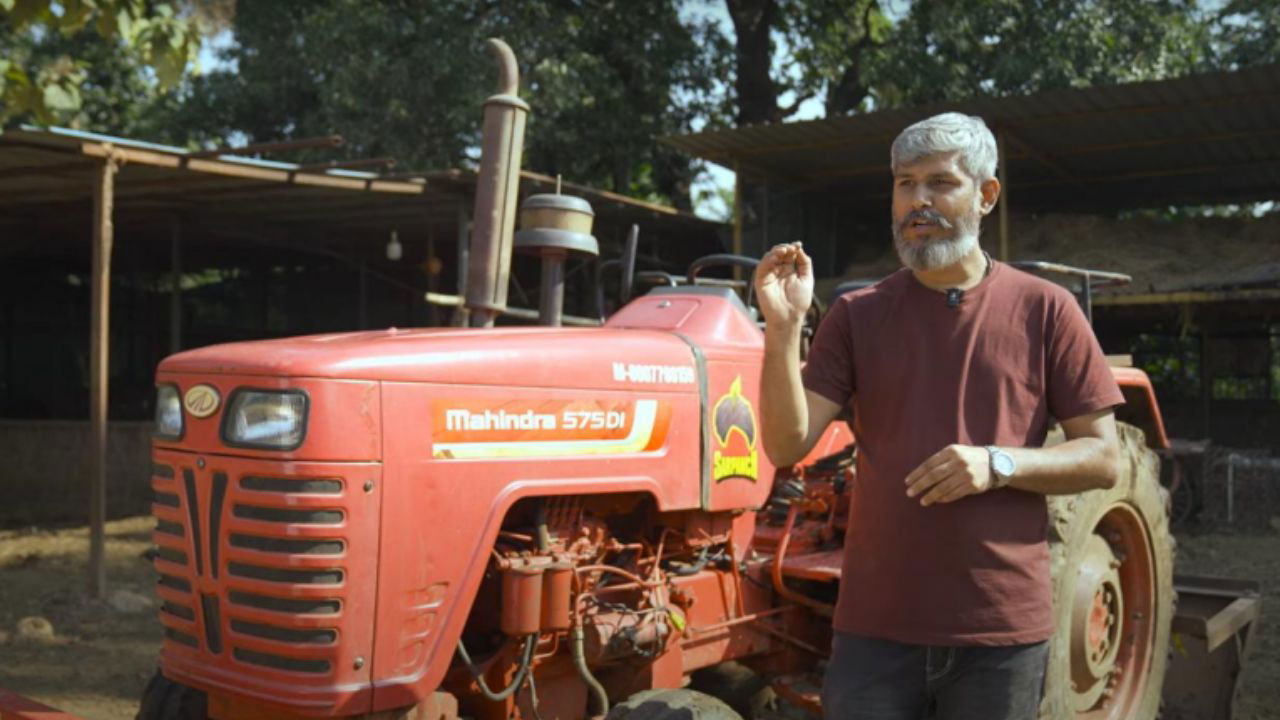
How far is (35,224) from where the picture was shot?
11969 millimetres

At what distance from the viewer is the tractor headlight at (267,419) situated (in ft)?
8.63

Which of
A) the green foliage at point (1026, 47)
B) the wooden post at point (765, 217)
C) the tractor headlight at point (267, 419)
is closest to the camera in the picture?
the tractor headlight at point (267, 419)

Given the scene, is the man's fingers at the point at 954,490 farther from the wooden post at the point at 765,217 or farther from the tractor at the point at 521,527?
the wooden post at the point at 765,217

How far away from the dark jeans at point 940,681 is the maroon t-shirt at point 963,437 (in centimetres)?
4

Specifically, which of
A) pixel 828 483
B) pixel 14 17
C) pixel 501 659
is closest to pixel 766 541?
pixel 828 483

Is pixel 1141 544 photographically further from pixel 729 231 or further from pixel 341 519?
pixel 729 231

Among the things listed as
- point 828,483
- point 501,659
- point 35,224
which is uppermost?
point 35,224

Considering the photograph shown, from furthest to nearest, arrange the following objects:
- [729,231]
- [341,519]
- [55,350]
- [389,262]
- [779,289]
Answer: [55,350] < [389,262] < [729,231] < [341,519] < [779,289]

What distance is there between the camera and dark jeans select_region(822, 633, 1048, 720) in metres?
2.10

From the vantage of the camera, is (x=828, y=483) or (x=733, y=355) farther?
(x=828, y=483)

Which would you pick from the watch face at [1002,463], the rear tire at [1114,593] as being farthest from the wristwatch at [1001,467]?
the rear tire at [1114,593]

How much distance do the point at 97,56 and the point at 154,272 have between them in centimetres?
370

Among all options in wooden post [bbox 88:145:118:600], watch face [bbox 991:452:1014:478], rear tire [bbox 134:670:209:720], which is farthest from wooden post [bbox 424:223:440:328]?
watch face [bbox 991:452:1014:478]

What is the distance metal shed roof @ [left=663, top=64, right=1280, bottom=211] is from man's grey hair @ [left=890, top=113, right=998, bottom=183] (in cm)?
760
